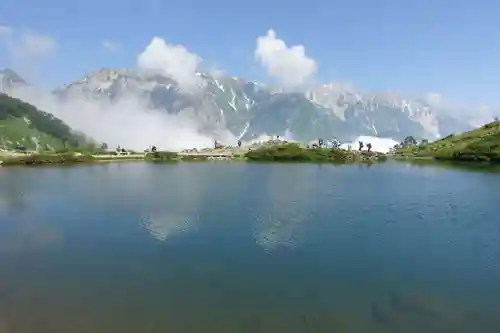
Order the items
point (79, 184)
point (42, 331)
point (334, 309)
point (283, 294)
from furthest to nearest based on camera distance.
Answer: point (79, 184), point (283, 294), point (334, 309), point (42, 331)

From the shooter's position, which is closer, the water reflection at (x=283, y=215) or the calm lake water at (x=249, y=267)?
the calm lake water at (x=249, y=267)

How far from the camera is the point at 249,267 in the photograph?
1374 inches

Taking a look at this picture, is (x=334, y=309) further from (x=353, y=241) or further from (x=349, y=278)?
(x=353, y=241)

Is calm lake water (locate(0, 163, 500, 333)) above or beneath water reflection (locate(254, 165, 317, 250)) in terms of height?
beneath

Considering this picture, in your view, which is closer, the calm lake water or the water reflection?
the calm lake water

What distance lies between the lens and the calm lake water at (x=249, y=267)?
2536 cm

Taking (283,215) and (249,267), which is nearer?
(249,267)

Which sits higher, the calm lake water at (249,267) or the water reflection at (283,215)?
the water reflection at (283,215)

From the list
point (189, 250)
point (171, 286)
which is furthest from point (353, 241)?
point (171, 286)

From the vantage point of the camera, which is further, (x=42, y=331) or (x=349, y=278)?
(x=349, y=278)

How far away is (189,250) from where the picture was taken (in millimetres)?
40344

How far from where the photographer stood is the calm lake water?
25359 millimetres

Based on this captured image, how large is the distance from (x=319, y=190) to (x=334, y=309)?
62.3 meters

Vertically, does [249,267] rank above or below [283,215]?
below
